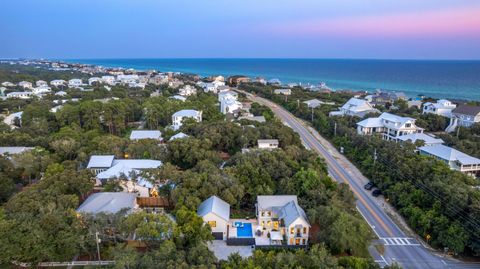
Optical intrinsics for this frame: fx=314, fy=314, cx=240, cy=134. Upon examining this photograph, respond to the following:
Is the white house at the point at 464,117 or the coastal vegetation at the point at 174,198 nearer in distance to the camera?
the coastal vegetation at the point at 174,198

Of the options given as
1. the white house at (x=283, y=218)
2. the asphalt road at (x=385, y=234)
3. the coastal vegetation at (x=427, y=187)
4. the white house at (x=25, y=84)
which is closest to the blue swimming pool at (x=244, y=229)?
the white house at (x=283, y=218)

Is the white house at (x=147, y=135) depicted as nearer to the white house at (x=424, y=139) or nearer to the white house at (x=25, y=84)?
the white house at (x=424, y=139)

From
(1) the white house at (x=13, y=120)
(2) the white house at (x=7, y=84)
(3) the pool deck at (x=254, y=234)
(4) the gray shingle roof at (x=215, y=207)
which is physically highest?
(2) the white house at (x=7, y=84)

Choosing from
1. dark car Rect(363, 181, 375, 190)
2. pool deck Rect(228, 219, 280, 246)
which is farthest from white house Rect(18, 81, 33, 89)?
dark car Rect(363, 181, 375, 190)

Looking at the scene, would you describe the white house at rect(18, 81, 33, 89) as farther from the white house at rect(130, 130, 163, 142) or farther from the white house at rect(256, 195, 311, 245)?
the white house at rect(256, 195, 311, 245)

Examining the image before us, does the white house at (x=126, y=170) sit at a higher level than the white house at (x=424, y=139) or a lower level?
lower

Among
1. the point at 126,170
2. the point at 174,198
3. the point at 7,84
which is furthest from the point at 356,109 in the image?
the point at 7,84

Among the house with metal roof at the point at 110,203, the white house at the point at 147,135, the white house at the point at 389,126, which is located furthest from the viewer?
the white house at the point at 389,126
